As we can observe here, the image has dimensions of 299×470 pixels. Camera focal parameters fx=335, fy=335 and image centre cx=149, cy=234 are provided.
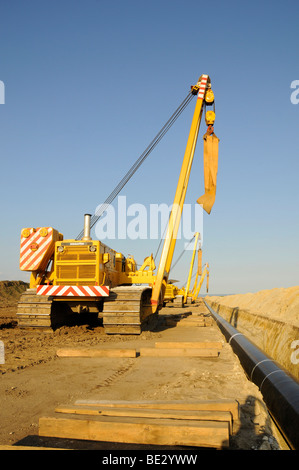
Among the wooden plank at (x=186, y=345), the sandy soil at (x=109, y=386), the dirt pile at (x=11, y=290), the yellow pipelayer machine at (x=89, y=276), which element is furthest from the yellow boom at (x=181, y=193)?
the dirt pile at (x=11, y=290)

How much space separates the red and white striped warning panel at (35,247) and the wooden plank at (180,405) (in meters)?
7.33

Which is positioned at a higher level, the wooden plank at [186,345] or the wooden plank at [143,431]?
the wooden plank at [143,431]

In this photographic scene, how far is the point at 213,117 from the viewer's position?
487 inches

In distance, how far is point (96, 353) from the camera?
6.76m

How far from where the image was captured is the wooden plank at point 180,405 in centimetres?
323

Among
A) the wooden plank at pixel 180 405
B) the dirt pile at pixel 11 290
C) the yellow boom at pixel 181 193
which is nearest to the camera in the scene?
the wooden plank at pixel 180 405

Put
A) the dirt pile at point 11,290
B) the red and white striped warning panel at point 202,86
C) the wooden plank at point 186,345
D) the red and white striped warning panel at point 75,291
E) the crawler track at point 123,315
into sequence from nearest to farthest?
the wooden plank at point 186,345
the crawler track at point 123,315
the red and white striped warning panel at point 75,291
the red and white striped warning panel at point 202,86
the dirt pile at point 11,290

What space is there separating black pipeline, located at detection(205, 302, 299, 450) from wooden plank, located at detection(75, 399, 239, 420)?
73 cm

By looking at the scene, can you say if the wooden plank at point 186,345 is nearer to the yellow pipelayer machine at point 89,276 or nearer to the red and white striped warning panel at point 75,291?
the yellow pipelayer machine at point 89,276
